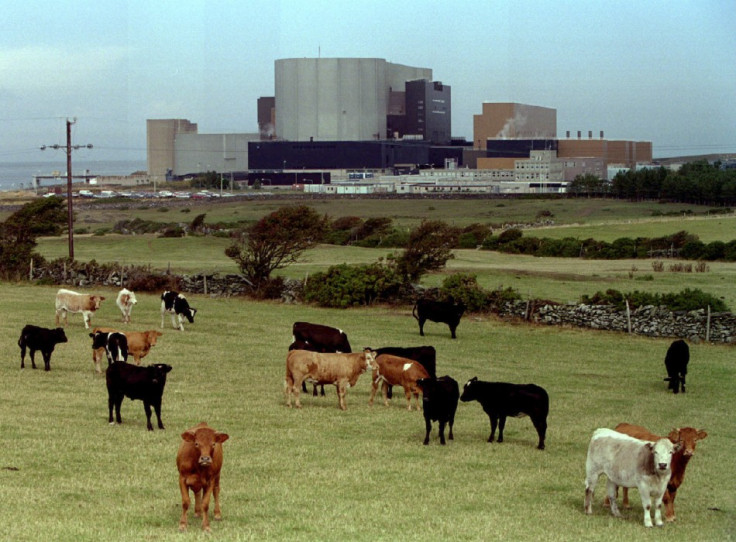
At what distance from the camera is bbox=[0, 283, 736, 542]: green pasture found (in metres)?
10.8

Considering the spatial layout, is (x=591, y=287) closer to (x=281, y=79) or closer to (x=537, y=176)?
(x=537, y=176)

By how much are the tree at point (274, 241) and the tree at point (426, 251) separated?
4.62m

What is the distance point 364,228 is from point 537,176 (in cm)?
10155

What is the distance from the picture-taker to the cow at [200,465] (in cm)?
1027

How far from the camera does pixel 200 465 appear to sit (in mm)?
10453

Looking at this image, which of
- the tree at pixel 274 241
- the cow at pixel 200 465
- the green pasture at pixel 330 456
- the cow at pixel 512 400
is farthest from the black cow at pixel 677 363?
the tree at pixel 274 241

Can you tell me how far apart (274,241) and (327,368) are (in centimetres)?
2484

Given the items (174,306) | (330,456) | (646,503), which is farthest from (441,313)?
(646,503)

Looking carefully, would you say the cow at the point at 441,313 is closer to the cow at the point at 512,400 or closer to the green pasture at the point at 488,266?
the green pasture at the point at 488,266

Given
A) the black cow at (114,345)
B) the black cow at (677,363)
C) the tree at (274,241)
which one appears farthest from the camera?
the tree at (274,241)

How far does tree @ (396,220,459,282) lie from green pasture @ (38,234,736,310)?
1307 millimetres

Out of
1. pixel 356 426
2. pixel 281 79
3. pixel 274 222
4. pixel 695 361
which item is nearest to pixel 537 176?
pixel 281 79

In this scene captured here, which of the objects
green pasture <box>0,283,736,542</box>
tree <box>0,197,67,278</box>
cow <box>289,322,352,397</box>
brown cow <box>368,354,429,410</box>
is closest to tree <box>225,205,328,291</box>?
tree <box>0,197,67,278</box>

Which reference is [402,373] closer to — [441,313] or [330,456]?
[330,456]
